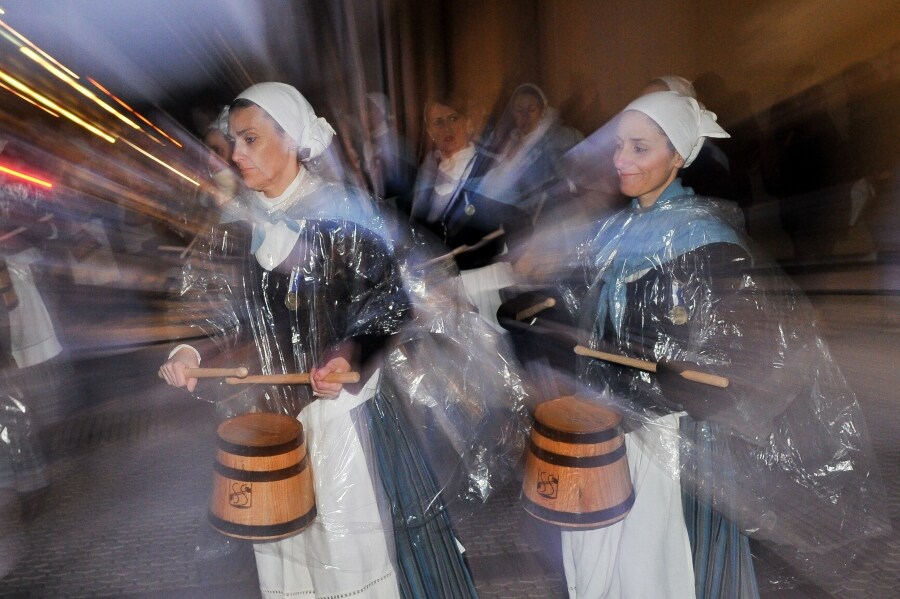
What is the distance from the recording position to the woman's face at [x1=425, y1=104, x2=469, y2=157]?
421 cm

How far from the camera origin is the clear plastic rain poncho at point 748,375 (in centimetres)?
197

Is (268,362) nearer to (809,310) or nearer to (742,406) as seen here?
(742,406)

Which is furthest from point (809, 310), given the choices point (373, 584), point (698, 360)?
point (373, 584)

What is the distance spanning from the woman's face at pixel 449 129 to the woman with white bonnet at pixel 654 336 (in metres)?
2.07

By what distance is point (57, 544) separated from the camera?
11.7 feet

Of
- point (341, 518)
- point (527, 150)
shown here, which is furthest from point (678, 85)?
point (341, 518)

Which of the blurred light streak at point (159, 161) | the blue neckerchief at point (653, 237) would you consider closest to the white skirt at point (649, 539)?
the blue neckerchief at point (653, 237)

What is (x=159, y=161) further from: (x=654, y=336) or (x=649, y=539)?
(x=649, y=539)

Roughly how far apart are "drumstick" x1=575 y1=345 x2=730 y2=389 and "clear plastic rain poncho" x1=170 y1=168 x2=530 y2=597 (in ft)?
1.54

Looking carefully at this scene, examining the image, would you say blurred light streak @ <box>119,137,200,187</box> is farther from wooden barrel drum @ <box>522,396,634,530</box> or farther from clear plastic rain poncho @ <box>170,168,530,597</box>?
wooden barrel drum @ <box>522,396,634,530</box>

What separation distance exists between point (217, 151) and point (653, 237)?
267 centimetres

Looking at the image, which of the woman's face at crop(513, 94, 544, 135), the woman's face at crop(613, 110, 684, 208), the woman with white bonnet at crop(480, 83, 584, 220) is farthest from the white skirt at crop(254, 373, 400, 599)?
the woman's face at crop(513, 94, 544, 135)

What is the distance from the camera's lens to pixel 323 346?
2143mm

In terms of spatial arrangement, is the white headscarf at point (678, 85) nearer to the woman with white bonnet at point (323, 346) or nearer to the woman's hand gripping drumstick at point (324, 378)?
the woman with white bonnet at point (323, 346)
